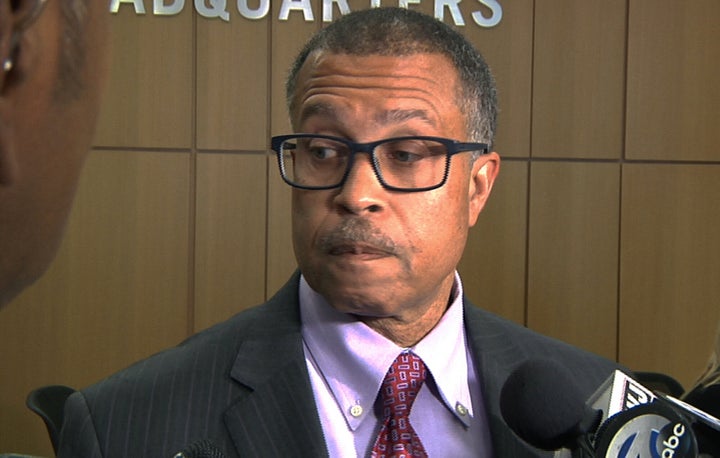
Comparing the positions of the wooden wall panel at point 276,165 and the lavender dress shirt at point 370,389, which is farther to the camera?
the wooden wall panel at point 276,165

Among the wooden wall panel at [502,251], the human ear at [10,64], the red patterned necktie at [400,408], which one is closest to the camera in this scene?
the human ear at [10,64]

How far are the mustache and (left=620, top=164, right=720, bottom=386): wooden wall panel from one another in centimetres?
384

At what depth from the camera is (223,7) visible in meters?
4.89

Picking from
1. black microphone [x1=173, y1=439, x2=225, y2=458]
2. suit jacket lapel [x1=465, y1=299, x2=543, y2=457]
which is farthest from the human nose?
black microphone [x1=173, y1=439, x2=225, y2=458]

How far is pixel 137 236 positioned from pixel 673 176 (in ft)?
9.88

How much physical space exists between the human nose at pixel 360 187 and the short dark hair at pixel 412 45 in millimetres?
221

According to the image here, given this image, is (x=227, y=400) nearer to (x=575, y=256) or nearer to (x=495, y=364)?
(x=495, y=364)

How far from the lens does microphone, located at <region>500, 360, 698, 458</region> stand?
836mm

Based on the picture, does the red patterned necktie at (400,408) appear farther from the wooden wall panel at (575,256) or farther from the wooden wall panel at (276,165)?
the wooden wall panel at (575,256)

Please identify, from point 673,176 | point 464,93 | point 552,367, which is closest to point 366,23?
point 464,93

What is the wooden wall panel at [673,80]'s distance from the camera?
5.05 metres

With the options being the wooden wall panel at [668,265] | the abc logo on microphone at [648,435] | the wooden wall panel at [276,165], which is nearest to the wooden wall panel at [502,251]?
the wooden wall panel at [668,265]

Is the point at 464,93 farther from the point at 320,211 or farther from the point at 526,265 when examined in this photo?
the point at 526,265

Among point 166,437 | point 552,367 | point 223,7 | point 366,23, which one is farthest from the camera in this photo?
point 223,7
